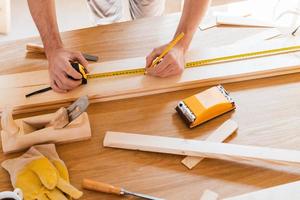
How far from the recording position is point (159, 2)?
193 centimetres

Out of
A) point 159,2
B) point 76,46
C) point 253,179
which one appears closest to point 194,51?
point 76,46

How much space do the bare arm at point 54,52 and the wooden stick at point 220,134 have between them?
465 millimetres

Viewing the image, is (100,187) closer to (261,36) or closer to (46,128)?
(46,128)

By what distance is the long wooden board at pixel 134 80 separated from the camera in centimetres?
118

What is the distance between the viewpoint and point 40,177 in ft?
3.08

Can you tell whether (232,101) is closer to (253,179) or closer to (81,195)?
(253,179)

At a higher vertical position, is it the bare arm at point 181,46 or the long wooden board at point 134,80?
the bare arm at point 181,46

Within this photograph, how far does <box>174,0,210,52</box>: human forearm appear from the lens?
4.40 feet

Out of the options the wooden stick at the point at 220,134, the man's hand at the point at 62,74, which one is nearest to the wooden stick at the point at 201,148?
the wooden stick at the point at 220,134

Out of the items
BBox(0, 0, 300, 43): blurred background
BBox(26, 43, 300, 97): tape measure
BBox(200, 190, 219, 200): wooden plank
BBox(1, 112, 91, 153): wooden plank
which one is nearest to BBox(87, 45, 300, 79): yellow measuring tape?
BBox(26, 43, 300, 97): tape measure

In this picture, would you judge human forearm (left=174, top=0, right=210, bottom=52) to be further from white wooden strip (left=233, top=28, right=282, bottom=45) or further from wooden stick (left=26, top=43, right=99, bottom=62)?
Answer: wooden stick (left=26, top=43, right=99, bottom=62)

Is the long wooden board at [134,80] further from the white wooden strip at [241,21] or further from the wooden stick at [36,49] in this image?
the white wooden strip at [241,21]

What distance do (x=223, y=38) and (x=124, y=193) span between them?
30.4 inches

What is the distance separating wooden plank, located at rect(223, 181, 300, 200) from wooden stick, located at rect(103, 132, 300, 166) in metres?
0.09
